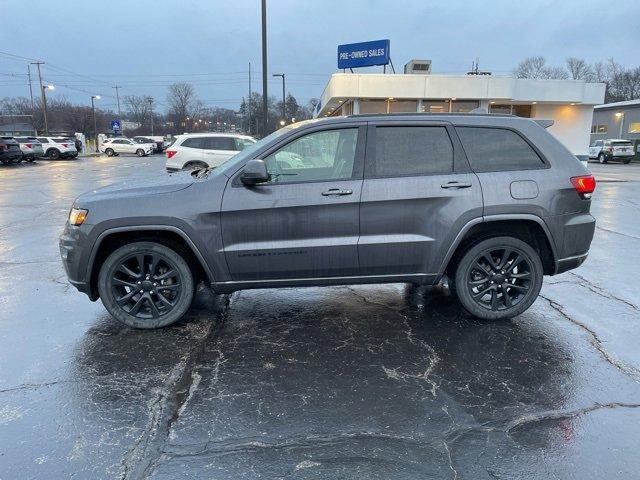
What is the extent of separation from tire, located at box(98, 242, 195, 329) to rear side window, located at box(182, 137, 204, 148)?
12670 millimetres

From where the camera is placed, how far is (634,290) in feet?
18.4

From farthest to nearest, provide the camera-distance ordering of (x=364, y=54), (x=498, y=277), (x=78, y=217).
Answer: (x=364, y=54), (x=498, y=277), (x=78, y=217)

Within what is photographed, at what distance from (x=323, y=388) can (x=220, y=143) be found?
1412 cm

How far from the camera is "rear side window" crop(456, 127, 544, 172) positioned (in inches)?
175

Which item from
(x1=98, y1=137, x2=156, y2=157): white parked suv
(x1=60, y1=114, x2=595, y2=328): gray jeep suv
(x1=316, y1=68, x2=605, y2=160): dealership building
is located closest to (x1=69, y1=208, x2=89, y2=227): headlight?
(x1=60, y1=114, x2=595, y2=328): gray jeep suv

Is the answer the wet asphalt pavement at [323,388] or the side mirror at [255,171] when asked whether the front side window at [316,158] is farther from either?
the wet asphalt pavement at [323,388]

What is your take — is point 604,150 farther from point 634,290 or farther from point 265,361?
point 265,361

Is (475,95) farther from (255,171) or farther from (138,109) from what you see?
(138,109)

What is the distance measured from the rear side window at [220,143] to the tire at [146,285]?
12.6m

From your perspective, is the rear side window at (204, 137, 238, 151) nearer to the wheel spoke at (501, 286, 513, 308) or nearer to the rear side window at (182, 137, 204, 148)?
the rear side window at (182, 137, 204, 148)

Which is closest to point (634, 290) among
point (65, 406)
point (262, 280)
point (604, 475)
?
point (604, 475)

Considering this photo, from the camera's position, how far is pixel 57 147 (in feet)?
122

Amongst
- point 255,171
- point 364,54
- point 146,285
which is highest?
point 364,54

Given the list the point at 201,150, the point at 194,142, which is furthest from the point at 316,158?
the point at 194,142
